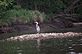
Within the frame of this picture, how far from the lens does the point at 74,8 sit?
5044 centimetres

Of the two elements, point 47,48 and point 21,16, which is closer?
point 47,48

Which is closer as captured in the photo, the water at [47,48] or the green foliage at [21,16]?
the water at [47,48]

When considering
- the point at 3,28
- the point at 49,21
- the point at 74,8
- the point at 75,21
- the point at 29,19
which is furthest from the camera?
the point at 74,8

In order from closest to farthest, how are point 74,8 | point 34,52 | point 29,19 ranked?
point 34,52
point 29,19
point 74,8

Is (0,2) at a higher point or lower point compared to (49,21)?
higher

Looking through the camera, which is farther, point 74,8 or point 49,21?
point 74,8

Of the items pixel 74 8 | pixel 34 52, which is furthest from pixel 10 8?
pixel 34 52

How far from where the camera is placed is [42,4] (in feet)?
158

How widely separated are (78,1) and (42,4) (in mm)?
6263

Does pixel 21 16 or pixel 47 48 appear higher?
pixel 21 16

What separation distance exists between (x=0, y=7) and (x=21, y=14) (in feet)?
10.5

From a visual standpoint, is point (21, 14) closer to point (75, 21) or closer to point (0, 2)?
point (0, 2)

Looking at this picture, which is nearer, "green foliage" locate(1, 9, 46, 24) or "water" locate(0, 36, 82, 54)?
"water" locate(0, 36, 82, 54)

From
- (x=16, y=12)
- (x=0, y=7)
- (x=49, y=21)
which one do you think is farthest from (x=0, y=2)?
(x=49, y=21)
